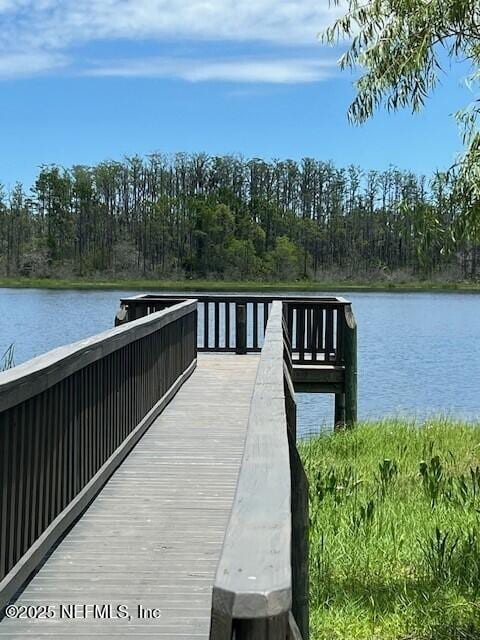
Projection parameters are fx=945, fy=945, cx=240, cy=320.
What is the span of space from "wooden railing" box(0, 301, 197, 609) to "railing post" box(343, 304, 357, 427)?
17.3ft

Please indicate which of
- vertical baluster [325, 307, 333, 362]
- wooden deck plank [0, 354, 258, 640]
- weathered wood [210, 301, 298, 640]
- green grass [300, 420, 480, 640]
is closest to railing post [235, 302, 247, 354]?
vertical baluster [325, 307, 333, 362]

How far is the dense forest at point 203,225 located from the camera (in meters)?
86.0

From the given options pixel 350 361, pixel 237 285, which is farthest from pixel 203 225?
pixel 350 361

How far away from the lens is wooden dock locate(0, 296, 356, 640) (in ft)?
5.38

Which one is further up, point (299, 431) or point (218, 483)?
point (218, 483)

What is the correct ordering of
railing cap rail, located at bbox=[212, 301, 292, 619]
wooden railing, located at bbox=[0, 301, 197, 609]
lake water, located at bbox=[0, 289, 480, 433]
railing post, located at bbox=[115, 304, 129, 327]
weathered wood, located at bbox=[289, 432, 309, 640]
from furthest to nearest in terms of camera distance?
lake water, located at bbox=[0, 289, 480, 433], railing post, located at bbox=[115, 304, 129, 327], wooden railing, located at bbox=[0, 301, 197, 609], weathered wood, located at bbox=[289, 432, 309, 640], railing cap rail, located at bbox=[212, 301, 292, 619]

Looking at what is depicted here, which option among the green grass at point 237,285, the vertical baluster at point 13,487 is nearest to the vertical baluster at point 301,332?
the vertical baluster at point 13,487

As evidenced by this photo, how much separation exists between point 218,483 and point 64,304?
44860mm

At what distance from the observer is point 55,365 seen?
4258mm

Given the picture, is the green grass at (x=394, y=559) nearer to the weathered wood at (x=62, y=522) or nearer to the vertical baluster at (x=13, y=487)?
the weathered wood at (x=62, y=522)

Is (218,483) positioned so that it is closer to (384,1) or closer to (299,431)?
(384,1)

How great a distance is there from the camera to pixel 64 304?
4969 cm

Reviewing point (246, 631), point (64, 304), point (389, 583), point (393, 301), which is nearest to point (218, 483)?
point (389, 583)

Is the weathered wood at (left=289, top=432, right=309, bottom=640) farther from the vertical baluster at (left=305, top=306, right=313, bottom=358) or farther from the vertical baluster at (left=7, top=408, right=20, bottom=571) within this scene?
the vertical baluster at (left=305, top=306, right=313, bottom=358)
